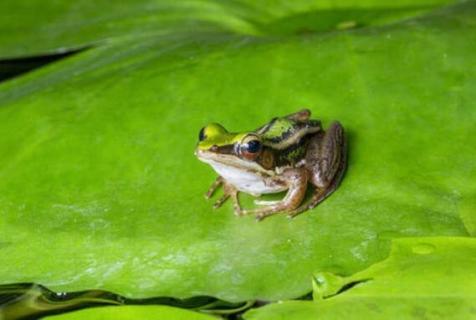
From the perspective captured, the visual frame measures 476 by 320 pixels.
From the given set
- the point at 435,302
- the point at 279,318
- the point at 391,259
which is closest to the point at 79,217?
the point at 279,318

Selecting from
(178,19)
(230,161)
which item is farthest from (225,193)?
(178,19)

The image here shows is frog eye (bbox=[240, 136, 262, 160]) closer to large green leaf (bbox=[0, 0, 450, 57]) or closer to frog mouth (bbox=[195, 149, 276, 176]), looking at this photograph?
frog mouth (bbox=[195, 149, 276, 176])

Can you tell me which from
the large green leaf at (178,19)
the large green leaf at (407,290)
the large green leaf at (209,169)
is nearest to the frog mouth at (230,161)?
the large green leaf at (209,169)

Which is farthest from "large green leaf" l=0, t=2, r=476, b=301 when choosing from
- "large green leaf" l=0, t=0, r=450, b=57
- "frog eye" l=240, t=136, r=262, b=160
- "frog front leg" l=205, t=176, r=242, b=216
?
"large green leaf" l=0, t=0, r=450, b=57

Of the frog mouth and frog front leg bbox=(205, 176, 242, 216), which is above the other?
the frog mouth

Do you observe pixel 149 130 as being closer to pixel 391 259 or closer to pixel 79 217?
pixel 79 217

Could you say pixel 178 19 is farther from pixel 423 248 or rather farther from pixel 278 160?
pixel 423 248
